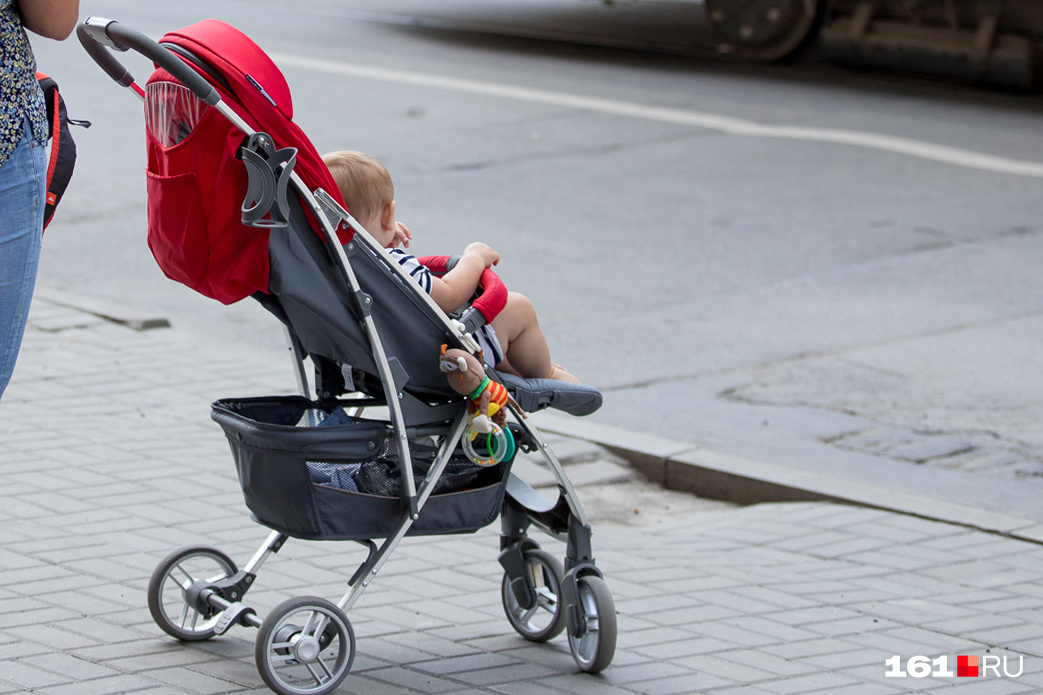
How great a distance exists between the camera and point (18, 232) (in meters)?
3.22

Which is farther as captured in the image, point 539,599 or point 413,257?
point 539,599

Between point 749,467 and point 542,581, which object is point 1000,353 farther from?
point 542,581

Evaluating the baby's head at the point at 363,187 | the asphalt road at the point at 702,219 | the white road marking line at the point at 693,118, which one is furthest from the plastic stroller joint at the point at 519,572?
the white road marking line at the point at 693,118

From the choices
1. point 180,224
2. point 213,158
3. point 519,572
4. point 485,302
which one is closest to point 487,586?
point 519,572

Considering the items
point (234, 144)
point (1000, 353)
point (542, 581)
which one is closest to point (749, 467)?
point (542, 581)

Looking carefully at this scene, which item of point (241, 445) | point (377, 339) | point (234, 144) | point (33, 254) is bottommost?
point (241, 445)

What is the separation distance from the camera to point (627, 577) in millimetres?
4758

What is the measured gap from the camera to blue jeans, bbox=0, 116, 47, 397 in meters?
3.20

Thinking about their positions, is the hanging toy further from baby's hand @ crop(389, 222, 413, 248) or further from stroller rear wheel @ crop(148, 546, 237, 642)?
stroller rear wheel @ crop(148, 546, 237, 642)

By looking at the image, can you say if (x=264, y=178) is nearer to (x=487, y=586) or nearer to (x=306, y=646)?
(x=306, y=646)

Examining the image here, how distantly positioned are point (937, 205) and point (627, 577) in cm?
694

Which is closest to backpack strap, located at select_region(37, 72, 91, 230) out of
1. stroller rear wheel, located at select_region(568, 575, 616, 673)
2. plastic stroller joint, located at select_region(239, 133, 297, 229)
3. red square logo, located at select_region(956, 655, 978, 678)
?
plastic stroller joint, located at select_region(239, 133, 297, 229)

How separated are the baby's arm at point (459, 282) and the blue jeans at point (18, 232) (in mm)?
1011

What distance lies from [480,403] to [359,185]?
651 mm
